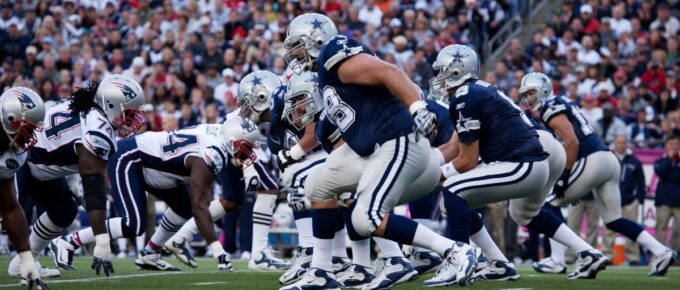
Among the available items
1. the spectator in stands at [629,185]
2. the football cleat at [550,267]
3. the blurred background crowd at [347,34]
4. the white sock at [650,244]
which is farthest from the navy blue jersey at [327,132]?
the spectator in stands at [629,185]

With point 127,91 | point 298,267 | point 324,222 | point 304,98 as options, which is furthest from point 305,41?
point 298,267

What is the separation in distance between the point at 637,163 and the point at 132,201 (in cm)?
702

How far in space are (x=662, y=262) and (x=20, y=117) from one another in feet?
18.4

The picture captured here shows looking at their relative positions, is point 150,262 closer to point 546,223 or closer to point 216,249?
point 216,249

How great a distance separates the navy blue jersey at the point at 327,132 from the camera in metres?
7.66

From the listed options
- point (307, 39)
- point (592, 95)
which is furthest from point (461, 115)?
point (592, 95)

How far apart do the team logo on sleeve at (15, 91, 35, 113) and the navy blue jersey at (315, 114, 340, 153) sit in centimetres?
Answer: 181

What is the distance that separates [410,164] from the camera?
22.7ft

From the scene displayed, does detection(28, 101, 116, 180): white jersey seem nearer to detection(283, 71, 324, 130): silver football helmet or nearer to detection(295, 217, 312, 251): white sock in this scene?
detection(283, 71, 324, 130): silver football helmet

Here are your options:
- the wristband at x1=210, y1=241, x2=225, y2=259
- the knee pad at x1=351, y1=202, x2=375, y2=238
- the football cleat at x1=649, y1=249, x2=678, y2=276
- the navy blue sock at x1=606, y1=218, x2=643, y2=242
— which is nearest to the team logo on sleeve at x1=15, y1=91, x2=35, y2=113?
the knee pad at x1=351, y1=202, x2=375, y2=238

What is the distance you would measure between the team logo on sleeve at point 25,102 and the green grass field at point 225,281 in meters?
1.27

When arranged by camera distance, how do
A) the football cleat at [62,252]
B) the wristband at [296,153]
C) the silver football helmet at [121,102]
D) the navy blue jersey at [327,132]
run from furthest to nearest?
the football cleat at [62,252]
the silver football helmet at [121,102]
the wristband at [296,153]
the navy blue jersey at [327,132]

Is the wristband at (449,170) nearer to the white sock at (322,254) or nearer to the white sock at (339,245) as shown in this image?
the white sock at (339,245)

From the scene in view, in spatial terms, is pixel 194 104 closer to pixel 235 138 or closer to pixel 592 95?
pixel 592 95
